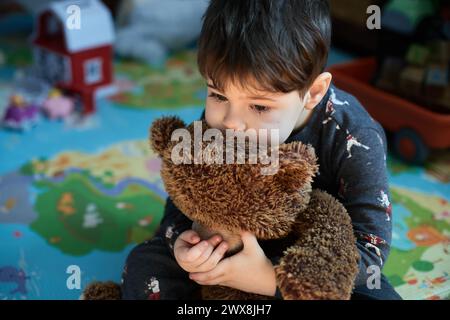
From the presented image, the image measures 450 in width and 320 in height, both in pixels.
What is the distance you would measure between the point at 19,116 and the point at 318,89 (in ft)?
2.70

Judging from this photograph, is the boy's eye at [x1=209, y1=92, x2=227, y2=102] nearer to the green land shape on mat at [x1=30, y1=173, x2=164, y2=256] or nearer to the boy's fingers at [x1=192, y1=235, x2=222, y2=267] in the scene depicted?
the boy's fingers at [x1=192, y1=235, x2=222, y2=267]

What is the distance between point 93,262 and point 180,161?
36 centimetres

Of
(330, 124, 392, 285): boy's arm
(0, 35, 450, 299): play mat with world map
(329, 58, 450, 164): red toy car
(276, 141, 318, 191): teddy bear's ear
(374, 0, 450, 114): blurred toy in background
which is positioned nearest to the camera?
(276, 141, 318, 191): teddy bear's ear

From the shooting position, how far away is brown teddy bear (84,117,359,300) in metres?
0.58

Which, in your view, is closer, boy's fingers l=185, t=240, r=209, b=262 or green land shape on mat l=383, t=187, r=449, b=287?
boy's fingers l=185, t=240, r=209, b=262

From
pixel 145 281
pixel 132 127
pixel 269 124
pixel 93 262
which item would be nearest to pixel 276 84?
pixel 269 124

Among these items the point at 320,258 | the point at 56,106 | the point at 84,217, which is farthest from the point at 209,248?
the point at 56,106

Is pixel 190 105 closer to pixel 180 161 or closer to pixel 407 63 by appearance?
pixel 407 63

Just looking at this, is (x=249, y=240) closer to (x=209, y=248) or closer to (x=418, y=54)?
(x=209, y=248)

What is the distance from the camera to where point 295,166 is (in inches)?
22.8

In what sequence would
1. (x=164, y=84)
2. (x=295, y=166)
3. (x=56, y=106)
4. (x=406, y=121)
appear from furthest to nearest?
1. (x=164, y=84)
2. (x=56, y=106)
3. (x=406, y=121)
4. (x=295, y=166)

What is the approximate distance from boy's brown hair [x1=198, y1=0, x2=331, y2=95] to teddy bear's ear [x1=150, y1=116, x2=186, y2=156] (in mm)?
81

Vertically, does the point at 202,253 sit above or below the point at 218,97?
below

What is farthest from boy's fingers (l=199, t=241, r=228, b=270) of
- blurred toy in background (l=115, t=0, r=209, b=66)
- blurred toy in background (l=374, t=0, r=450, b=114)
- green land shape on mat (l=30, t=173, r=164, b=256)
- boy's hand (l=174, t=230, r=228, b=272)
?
blurred toy in background (l=115, t=0, r=209, b=66)
